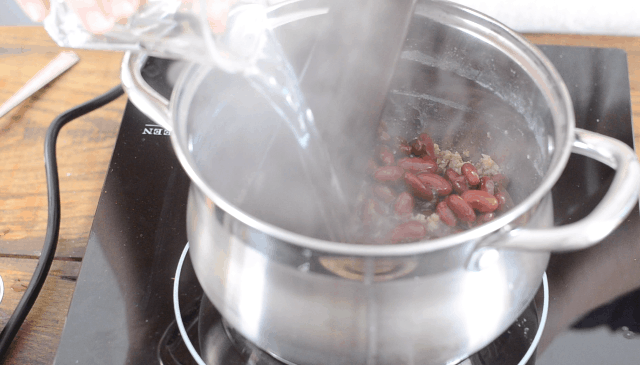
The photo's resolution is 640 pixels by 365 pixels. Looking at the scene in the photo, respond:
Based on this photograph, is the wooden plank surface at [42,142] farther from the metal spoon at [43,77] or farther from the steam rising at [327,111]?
the steam rising at [327,111]

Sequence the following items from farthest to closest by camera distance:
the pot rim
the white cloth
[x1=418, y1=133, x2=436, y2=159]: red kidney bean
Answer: the white cloth < [x1=418, y1=133, x2=436, y2=159]: red kidney bean < the pot rim

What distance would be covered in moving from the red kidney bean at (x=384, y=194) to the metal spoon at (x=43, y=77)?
456mm

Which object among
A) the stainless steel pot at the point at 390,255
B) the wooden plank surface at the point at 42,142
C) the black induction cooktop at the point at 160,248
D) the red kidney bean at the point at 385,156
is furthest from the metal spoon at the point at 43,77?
the red kidney bean at the point at 385,156

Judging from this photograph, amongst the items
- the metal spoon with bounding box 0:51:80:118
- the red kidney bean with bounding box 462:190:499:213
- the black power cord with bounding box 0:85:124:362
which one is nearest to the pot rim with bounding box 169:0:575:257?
the red kidney bean with bounding box 462:190:499:213

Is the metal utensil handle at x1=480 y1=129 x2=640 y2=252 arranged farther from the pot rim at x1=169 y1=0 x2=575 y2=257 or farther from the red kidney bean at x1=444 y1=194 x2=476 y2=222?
the red kidney bean at x1=444 y1=194 x2=476 y2=222

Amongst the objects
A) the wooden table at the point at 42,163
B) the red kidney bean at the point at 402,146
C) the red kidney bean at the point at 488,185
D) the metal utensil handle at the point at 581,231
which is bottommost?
the wooden table at the point at 42,163

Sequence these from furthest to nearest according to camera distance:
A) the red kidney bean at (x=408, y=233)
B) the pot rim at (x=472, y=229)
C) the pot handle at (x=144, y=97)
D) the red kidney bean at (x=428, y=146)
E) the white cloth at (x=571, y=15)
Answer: the white cloth at (x=571, y=15) → the red kidney bean at (x=428, y=146) → the red kidney bean at (x=408, y=233) → the pot handle at (x=144, y=97) → the pot rim at (x=472, y=229)

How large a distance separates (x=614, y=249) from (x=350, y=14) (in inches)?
13.4

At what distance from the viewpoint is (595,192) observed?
58 cm

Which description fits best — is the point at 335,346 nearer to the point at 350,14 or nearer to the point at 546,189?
the point at 546,189

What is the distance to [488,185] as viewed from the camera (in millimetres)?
571

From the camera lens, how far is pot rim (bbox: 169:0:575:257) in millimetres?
297

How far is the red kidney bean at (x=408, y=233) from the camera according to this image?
1.66 feet

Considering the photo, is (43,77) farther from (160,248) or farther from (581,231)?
(581,231)
